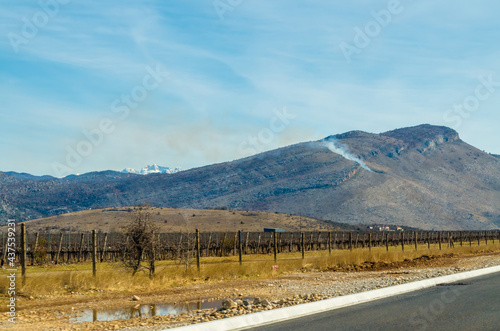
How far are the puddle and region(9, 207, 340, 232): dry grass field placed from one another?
101m

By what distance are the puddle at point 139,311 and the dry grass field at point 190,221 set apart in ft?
333

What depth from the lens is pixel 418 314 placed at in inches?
418

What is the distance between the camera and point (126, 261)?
22.5m

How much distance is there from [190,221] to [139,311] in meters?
116

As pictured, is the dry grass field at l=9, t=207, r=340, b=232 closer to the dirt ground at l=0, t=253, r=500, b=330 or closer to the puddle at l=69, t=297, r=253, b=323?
the dirt ground at l=0, t=253, r=500, b=330

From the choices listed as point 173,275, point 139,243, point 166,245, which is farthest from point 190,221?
point 173,275

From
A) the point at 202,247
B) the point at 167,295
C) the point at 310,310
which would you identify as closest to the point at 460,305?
the point at 310,310

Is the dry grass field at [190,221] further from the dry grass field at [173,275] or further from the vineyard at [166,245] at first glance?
the dry grass field at [173,275]

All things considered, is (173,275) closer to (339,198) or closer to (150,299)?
(150,299)

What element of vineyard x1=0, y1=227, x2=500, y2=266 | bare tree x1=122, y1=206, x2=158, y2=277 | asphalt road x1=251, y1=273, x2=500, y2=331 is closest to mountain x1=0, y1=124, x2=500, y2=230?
vineyard x1=0, y1=227, x2=500, y2=266

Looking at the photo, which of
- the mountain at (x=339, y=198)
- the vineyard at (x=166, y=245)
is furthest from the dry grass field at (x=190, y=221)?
the vineyard at (x=166, y=245)

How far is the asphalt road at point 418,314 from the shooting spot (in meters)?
9.50

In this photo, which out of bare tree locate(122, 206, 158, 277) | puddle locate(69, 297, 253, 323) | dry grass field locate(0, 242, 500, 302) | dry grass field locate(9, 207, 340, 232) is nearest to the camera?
puddle locate(69, 297, 253, 323)

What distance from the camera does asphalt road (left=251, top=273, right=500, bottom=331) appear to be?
9500 millimetres
